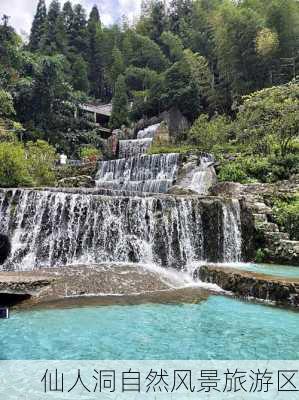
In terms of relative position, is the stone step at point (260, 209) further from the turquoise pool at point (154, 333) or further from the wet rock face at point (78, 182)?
the wet rock face at point (78, 182)

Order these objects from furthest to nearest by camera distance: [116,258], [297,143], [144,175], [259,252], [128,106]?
[128,106] < [144,175] < [297,143] < [259,252] < [116,258]

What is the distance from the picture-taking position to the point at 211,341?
4.90 metres

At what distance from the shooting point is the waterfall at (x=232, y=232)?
11.0 meters

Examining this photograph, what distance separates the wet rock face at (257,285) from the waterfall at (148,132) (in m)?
21.2

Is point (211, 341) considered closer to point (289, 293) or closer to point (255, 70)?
point (289, 293)

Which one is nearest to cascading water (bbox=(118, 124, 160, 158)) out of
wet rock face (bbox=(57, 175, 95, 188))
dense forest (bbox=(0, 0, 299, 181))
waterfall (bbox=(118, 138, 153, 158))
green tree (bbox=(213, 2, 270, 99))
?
waterfall (bbox=(118, 138, 153, 158))

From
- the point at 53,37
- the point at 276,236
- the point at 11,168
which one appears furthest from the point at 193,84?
the point at 53,37

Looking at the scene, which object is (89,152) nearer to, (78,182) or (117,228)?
(78,182)

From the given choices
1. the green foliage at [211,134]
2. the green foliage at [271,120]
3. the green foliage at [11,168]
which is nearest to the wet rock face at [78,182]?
the green foliage at [11,168]

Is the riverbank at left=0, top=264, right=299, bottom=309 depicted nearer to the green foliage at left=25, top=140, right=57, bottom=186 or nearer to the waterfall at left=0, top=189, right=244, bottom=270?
the waterfall at left=0, top=189, right=244, bottom=270

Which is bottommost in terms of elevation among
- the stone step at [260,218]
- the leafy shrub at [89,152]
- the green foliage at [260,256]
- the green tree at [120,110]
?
the green foliage at [260,256]

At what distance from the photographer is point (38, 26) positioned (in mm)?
47750

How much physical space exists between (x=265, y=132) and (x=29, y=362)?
15.2m

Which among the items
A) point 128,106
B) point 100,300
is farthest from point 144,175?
point 128,106
